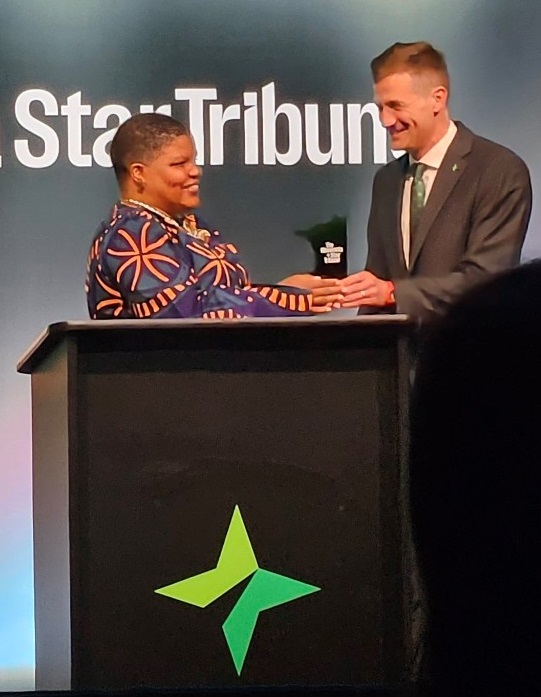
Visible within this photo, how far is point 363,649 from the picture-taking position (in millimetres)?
1918

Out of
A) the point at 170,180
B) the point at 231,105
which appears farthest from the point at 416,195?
the point at 170,180

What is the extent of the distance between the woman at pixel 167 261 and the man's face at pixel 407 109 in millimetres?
585

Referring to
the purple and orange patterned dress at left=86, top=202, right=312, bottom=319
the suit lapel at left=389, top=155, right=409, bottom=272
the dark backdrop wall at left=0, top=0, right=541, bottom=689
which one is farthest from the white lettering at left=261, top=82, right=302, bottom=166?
the purple and orange patterned dress at left=86, top=202, right=312, bottom=319

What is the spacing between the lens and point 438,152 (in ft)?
8.94

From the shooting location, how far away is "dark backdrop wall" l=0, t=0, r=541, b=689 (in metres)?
2.78

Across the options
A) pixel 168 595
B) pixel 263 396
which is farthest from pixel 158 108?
pixel 168 595

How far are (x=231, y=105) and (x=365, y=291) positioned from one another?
658 millimetres

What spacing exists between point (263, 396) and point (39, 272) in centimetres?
102

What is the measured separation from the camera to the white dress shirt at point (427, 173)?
8.77 feet

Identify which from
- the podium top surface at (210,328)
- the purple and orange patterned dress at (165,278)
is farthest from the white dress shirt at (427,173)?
the podium top surface at (210,328)

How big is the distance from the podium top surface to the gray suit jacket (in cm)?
49

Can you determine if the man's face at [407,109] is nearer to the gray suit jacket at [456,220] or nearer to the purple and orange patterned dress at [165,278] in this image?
the gray suit jacket at [456,220]

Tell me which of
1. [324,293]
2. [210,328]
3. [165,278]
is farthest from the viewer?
[324,293]

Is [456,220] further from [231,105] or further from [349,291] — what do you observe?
[231,105]
